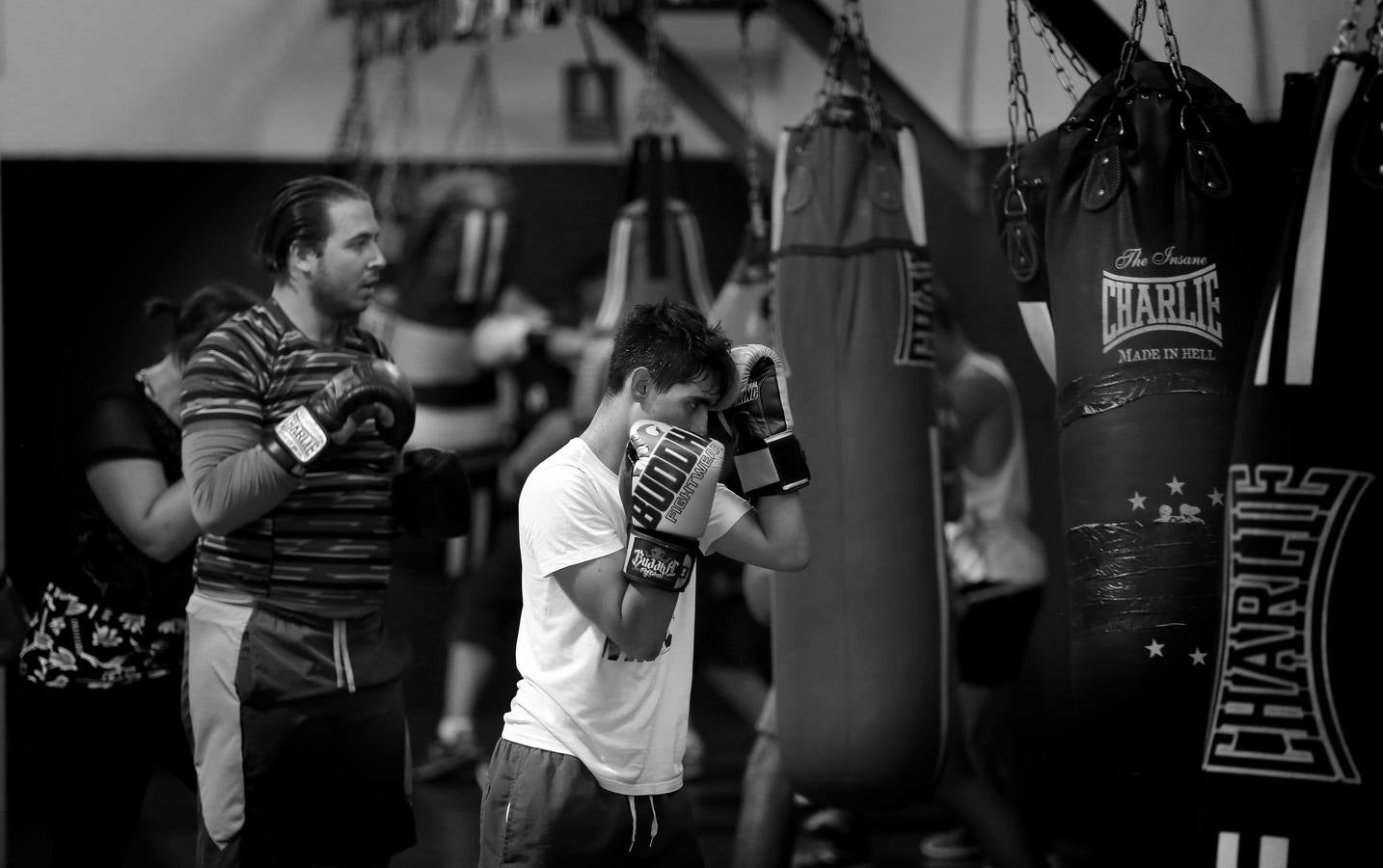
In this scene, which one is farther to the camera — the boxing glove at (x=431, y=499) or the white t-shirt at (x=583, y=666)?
the boxing glove at (x=431, y=499)

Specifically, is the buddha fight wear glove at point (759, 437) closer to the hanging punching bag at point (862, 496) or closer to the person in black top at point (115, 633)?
the hanging punching bag at point (862, 496)

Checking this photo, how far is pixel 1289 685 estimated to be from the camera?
1.98 m

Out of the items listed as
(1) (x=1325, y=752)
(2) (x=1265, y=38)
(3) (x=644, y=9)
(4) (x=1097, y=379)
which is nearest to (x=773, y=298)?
(4) (x=1097, y=379)

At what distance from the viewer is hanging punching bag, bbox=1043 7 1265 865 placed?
2311mm

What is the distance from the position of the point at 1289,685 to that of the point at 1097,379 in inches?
24.1

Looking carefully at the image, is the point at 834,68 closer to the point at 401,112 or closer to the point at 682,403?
the point at 682,403

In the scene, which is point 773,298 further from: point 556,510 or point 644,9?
point 644,9

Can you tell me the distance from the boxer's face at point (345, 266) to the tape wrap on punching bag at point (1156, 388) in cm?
131

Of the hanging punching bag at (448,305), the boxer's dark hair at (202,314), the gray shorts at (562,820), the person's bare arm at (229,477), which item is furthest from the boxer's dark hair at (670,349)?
the hanging punching bag at (448,305)

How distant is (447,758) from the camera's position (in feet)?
15.5

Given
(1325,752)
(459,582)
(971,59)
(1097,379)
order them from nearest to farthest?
(1325,752), (1097,379), (971,59), (459,582)

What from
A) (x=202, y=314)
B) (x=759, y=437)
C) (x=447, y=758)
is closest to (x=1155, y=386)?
(x=759, y=437)

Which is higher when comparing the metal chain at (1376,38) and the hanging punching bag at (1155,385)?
the metal chain at (1376,38)

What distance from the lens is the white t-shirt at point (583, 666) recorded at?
2117 mm
